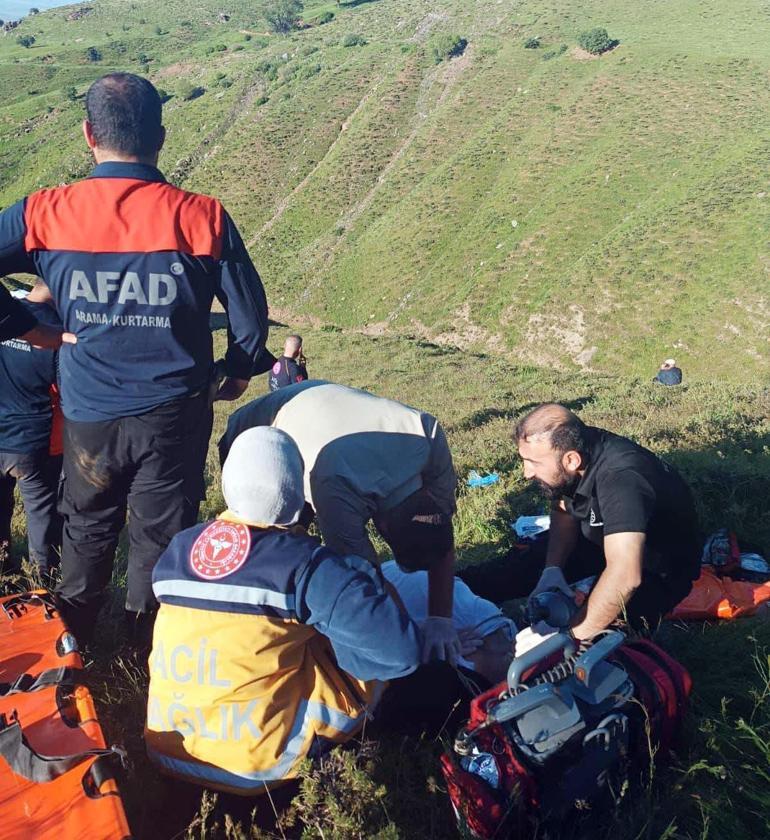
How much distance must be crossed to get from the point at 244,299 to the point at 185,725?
1605 mm

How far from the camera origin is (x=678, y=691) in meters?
2.66

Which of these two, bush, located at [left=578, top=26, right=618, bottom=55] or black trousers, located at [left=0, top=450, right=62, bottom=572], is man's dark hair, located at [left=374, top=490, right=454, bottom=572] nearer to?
black trousers, located at [left=0, top=450, right=62, bottom=572]

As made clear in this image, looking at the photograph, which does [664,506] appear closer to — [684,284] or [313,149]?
[684,284]

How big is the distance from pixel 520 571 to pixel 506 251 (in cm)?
3110

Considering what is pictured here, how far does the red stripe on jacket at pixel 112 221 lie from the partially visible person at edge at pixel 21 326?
15.7 inches

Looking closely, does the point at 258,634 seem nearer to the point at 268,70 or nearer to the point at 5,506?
the point at 5,506

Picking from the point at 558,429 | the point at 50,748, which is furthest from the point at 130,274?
the point at 558,429

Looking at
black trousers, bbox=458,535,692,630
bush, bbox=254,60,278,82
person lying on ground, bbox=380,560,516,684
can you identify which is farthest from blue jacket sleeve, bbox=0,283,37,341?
bush, bbox=254,60,278,82

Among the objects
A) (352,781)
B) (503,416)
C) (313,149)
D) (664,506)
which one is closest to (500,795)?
(352,781)

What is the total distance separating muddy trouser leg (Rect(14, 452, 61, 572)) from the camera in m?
3.93

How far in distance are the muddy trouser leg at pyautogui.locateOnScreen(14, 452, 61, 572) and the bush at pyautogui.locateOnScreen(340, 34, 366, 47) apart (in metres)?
74.8

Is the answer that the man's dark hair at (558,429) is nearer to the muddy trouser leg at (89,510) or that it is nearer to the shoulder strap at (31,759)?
the muddy trouser leg at (89,510)

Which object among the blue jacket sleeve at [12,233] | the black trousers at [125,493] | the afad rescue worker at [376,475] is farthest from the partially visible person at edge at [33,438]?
the afad rescue worker at [376,475]

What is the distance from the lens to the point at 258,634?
2146 mm
